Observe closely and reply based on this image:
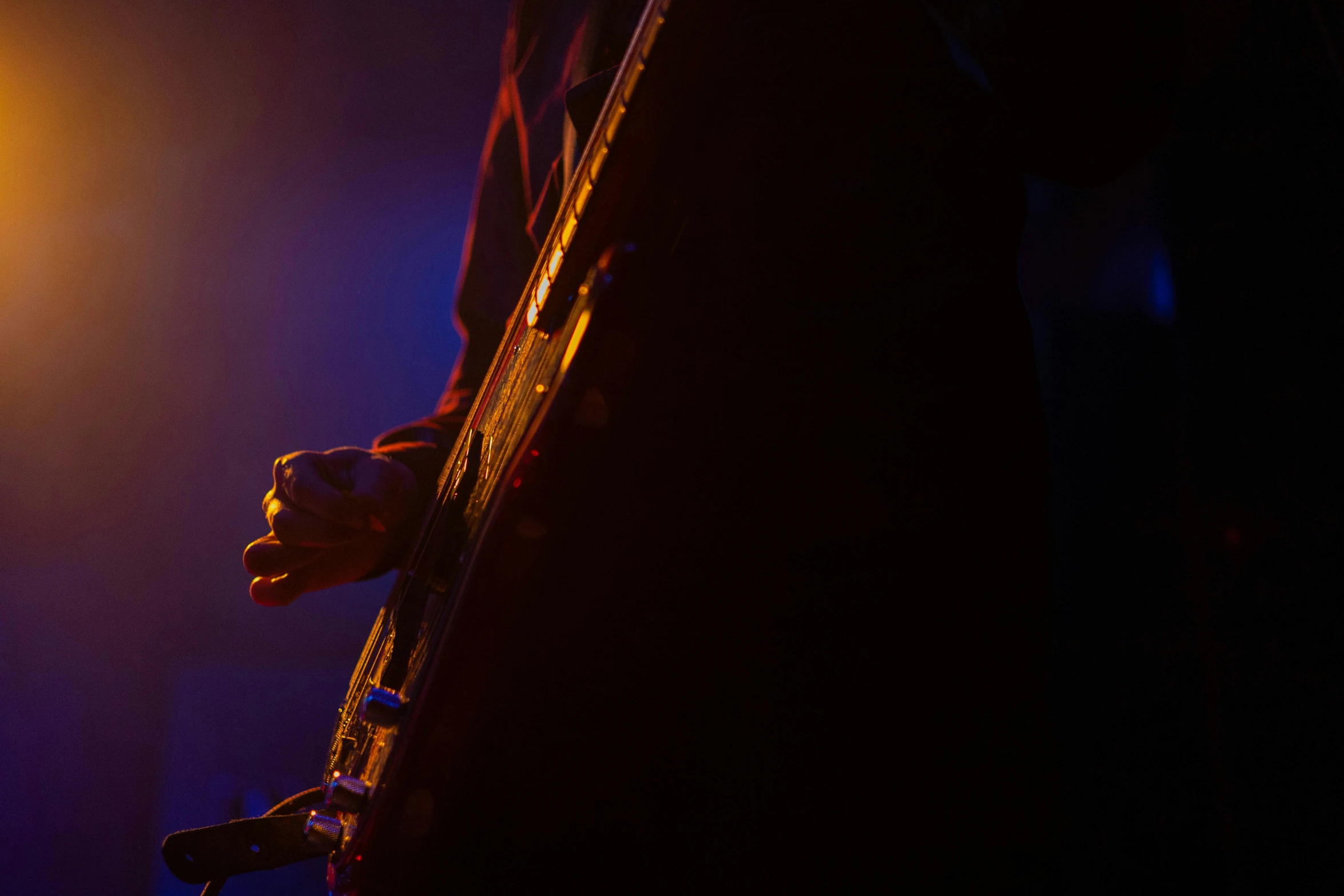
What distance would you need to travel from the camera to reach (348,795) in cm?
42

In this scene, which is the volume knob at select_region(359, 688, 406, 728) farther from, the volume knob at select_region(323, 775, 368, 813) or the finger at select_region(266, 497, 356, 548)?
the finger at select_region(266, 497, 356, 548)

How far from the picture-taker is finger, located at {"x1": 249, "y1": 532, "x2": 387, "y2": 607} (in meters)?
0.68

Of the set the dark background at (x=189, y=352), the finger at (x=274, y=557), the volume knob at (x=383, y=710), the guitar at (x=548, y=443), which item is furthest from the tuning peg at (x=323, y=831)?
the dark background at (x=189, y=352)

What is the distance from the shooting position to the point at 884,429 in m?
0.48

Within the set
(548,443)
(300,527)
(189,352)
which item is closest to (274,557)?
(300,527)

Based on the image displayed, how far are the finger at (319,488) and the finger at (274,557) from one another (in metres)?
0.05

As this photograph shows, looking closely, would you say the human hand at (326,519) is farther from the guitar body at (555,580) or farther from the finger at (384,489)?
the guitar body at (555,580)

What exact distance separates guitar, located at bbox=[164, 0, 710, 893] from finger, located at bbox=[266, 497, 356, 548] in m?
→ 0.20

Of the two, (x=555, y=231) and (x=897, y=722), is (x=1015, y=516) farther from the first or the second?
(x=555, y=231)

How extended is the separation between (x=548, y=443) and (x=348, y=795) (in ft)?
0.89

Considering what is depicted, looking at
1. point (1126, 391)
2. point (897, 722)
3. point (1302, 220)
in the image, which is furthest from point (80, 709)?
point (1302, 220)

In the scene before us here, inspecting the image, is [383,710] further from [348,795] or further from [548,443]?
[548,443]

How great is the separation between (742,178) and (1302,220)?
0.71 metres

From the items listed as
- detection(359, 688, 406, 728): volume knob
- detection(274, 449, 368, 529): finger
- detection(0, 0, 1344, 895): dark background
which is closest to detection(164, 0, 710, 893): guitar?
detection(359, 688, 406, 728): volume knob
